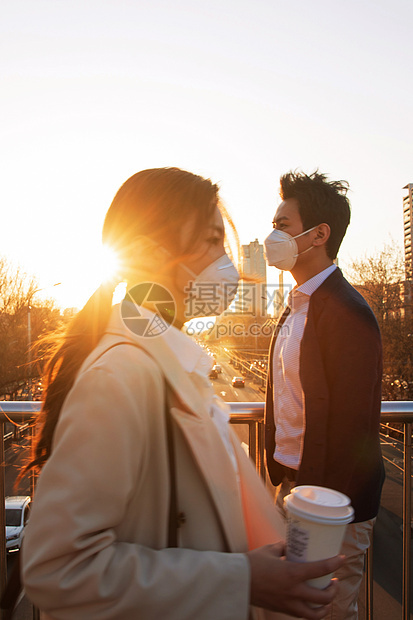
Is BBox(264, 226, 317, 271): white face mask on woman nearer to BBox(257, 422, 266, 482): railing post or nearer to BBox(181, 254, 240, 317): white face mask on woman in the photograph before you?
BBox(257, 422, 266, 482): railing post

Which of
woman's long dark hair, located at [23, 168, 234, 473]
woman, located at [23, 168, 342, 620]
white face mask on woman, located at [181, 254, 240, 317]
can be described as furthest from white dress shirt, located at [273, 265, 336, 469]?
woman's long dark hair, located at [23, 168, 234, 473]

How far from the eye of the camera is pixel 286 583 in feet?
2.93

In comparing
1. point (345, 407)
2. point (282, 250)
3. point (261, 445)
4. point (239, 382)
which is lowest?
point (239, 382)

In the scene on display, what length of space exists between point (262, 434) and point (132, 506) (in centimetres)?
142

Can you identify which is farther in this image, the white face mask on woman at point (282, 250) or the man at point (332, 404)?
the white face mask on woman at point (282, 250)

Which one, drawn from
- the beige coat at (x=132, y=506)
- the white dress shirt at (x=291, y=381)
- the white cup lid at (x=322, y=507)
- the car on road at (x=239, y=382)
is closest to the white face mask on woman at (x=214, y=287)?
the beige coat at (x=132, y=506)

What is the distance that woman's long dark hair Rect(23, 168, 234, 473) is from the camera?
107cm

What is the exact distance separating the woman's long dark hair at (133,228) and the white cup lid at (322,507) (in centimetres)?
62

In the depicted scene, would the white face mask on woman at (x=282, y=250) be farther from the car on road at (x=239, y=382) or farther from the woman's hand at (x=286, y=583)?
the car on road at (x=239, y=382)

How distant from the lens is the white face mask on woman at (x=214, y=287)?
4.00ft

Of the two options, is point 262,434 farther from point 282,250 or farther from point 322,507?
point 322,507

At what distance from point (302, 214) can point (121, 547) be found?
6.49 ft

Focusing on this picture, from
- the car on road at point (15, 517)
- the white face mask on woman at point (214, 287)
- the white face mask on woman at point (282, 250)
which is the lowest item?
the car on road at point (15, 517)

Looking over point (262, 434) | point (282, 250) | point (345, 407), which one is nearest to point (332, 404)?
point (345, 407)
